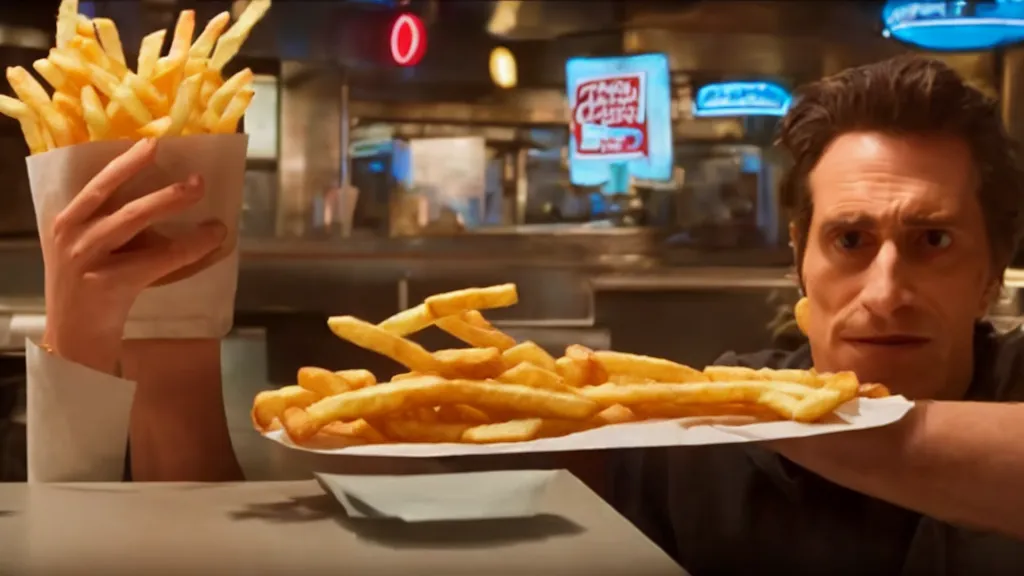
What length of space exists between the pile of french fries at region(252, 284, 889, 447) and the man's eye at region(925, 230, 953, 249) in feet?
1.38

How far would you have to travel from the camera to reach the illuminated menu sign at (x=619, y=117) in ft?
9.37

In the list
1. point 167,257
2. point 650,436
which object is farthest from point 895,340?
point 167,257

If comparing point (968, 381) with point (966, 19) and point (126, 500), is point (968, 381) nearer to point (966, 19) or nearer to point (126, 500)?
point (126, 500)

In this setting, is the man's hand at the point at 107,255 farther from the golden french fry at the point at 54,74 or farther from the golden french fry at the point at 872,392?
the golden french fry at the point at 872,392

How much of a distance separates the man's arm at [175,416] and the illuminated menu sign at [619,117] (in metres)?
1.91

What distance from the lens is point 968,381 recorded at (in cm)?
121

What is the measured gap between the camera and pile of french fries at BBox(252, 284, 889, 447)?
2.22 feet

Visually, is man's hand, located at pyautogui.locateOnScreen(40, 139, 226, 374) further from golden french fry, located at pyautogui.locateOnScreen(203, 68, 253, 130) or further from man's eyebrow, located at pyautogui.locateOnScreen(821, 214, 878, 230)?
man's eyebrow, located at pyautogui.locateOnScreen(821, 214, 878, 230)

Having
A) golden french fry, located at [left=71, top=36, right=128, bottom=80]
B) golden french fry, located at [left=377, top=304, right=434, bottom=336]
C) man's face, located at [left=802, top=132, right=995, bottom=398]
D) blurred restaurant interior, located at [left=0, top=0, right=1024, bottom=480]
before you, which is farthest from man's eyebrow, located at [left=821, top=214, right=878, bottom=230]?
blurred restaurant interior, located at [left=0, top=0, right=1024, bottom=480]

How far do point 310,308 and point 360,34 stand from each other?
31.2 inches

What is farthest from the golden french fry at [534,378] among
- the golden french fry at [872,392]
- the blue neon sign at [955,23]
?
the blue neon sign at [955,23]

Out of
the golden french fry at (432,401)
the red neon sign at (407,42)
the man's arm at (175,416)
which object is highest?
the red neon sign at (407,42)

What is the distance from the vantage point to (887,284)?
3.59ft

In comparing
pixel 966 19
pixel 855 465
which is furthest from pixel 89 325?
pixel 966 19
